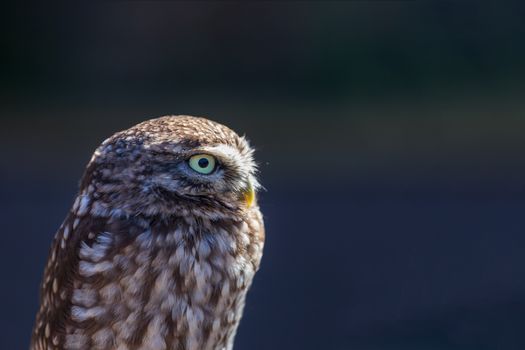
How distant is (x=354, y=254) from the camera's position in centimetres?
605

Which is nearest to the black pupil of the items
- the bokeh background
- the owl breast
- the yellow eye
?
the yellow eye

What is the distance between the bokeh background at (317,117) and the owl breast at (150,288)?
3.46 m

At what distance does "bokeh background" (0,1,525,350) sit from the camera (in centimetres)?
604

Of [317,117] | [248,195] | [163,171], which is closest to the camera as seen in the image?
[163,171]

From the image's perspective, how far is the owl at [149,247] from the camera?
2.21m

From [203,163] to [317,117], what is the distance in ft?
18.5

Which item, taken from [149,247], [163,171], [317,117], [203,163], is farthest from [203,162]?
[317,117]

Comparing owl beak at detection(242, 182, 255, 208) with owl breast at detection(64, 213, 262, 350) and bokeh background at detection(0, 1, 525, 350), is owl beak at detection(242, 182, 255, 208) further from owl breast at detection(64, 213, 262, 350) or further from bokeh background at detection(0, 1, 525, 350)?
bokeh background at detection(0, 1, 525, 350)

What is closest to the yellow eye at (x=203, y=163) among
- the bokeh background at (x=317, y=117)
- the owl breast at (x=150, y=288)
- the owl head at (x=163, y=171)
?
the owl head at (x=163, y=171)

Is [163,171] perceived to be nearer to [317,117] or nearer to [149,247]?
[149,247]

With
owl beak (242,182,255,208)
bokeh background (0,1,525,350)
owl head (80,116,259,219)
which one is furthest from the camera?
bokeh background (0,1,525,350)

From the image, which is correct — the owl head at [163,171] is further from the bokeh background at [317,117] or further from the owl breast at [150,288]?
the bokeh background at [317,117]

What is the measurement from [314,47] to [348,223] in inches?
Answer: 77.7

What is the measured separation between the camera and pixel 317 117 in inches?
309
